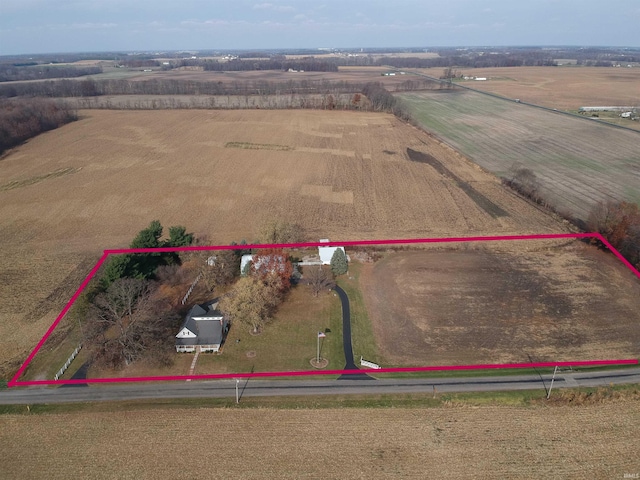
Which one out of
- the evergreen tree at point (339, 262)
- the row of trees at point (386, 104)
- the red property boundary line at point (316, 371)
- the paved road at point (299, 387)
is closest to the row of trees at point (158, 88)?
the row of trees at point (386, 104)

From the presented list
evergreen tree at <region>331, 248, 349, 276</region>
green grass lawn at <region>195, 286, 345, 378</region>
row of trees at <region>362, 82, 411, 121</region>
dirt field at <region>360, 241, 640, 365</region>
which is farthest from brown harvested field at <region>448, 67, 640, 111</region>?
green grass lawn at <region>195, 286, 345, 378</region>

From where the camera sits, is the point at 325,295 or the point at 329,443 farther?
the point at 325,295

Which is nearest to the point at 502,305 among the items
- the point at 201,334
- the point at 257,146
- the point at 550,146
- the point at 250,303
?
the point at 250,303

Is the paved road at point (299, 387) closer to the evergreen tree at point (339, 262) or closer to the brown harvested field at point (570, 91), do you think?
the evergreen tree at point (339, 262)

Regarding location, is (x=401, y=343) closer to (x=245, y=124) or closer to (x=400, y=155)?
(x=400, y=155)

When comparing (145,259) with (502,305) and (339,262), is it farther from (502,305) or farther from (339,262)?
(502,305)

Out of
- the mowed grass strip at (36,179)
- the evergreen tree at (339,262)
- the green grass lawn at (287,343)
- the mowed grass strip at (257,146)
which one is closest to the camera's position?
the green grass lawn at (287,343)
